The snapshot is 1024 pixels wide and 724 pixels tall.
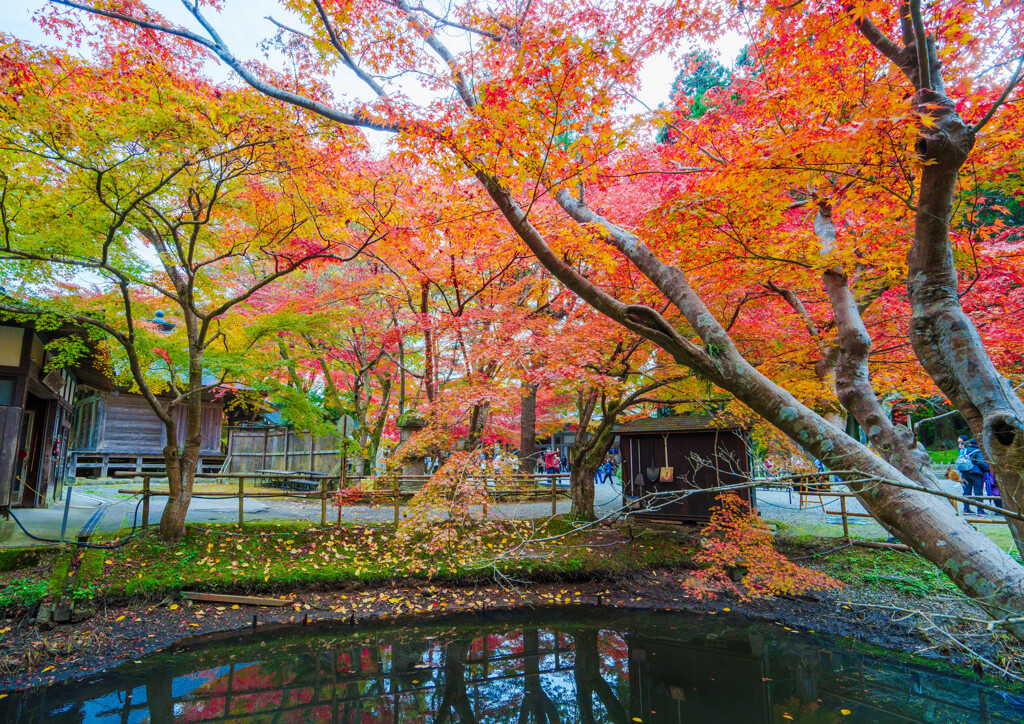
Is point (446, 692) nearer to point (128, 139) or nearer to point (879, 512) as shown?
point (879, 512)

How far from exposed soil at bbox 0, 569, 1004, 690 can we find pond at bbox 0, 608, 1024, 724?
0.94ft

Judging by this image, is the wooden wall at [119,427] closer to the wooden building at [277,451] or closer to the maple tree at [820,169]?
the wooden building at [277,451]

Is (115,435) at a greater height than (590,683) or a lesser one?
greater

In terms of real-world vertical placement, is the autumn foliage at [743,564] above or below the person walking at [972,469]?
below

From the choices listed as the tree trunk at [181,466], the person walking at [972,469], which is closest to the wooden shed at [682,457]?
the person walking at [972,469]

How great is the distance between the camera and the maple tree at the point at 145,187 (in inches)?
211

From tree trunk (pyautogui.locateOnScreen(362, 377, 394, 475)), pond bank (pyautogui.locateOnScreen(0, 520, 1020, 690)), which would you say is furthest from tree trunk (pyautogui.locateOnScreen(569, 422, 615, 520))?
tree trunk (pyautogui.locateOnScreen(362, 377, 394, 475))

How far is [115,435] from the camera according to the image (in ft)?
49.4

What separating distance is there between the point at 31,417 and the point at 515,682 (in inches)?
406

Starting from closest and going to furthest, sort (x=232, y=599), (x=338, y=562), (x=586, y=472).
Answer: (x=232, y=599) → (x=338, y=562) → (x=586, y=472)

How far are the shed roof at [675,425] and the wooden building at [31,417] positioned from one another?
419 inches

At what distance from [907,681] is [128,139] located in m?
10.7

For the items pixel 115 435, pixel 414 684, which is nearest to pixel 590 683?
pixel 414 684

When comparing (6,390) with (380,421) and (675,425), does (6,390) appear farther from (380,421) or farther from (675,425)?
(675,425)
